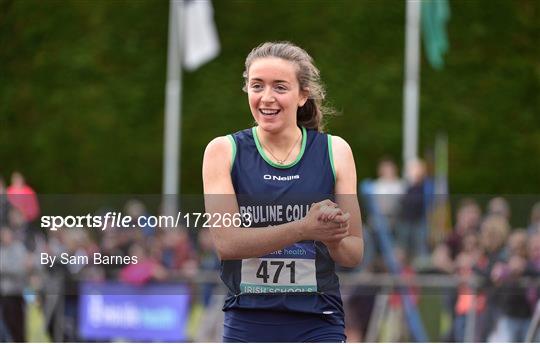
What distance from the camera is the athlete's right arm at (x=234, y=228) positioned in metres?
4.76

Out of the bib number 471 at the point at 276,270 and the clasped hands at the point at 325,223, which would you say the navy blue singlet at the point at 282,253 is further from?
the clasped hands at the point at 325,223

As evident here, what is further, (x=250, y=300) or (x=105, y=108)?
(x=105, y=108)

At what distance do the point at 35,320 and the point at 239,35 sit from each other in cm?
1899

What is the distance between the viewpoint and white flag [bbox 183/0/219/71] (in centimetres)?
2355

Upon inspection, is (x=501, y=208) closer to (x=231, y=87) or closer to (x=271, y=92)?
(x=271, y=92)

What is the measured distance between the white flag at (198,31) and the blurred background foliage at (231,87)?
509 cm

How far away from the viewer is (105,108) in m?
30.8

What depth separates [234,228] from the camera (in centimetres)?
488

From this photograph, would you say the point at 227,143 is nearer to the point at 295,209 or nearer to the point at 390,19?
the point at 295,209

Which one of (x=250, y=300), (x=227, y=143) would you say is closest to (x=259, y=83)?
(x=227, y=143)

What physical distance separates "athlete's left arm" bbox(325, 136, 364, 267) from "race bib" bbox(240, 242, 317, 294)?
4.3 inches

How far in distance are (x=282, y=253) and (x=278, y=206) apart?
0.64ft

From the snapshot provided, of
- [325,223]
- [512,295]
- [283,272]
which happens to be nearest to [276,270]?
[283,272]

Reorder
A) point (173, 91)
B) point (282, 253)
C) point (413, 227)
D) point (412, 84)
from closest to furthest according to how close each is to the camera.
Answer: point (282, 253) → point (413, 227) → point (412, 84) → point (173, 91)
